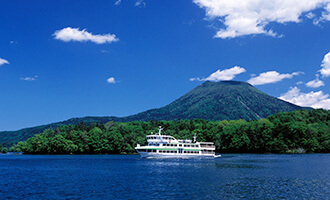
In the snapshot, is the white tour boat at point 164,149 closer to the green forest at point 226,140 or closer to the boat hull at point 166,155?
the boat hull at point 166,155

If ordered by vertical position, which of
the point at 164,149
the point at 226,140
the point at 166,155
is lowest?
the point at 166,155

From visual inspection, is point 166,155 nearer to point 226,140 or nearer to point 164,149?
point 164,149

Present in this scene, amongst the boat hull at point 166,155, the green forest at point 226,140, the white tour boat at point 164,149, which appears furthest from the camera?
the green forest at point 226,140

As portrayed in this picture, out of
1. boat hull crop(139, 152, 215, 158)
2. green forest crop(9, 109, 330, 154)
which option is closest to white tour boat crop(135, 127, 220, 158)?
boat hull crop(139, 152, 215, 158)

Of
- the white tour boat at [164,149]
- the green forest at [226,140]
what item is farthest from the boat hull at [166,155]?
the green forest at [226,140]

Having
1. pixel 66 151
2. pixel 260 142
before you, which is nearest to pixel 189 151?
pixel 260 142

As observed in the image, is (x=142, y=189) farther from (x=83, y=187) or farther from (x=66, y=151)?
(x=66, y=151)

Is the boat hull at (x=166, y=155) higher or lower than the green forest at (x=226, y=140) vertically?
lower

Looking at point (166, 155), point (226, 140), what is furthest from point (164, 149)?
point (226, 140)

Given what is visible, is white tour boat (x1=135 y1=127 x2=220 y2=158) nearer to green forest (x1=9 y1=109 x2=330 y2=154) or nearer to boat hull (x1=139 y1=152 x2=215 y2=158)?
boat hull (x1=139 y1=152 x2=215 y2=158)

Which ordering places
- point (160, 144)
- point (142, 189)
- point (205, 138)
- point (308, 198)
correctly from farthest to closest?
point (205, 138) < point (160, 144) < point (142, 189) < point (308, 198)

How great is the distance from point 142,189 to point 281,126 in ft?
397

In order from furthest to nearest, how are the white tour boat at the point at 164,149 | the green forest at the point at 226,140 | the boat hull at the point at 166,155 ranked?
the green forest at the point at 226,140, the white tour boat at the point at 164,149, the boat hull at the point at 166,155

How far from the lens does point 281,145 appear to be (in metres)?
141
